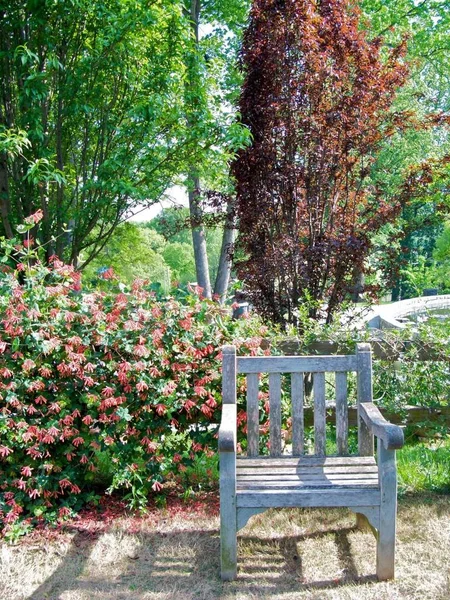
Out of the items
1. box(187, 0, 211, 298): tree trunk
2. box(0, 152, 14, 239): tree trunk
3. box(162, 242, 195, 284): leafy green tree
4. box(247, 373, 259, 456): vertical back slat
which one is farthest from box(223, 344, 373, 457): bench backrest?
box(162, 242, 195, 284): leafy green tree

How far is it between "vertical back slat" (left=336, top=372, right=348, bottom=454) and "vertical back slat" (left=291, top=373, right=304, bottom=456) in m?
0.22

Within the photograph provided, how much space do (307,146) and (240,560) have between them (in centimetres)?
363

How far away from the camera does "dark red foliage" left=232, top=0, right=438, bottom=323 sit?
521cm

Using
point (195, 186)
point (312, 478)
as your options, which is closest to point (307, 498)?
point (312, 478)

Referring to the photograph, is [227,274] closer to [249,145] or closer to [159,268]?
[249,145]

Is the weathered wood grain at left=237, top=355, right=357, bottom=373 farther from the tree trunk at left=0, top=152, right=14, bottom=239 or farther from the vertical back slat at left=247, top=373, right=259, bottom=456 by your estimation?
the tree trunk at left=0, top=152, right=14, bottom=239

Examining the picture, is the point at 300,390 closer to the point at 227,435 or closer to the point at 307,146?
the point at 227,435

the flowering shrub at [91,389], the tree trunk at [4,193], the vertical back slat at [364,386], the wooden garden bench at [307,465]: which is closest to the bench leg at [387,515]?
the wooden garden bench at [307,465]

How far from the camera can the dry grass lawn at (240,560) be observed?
2.79 metres

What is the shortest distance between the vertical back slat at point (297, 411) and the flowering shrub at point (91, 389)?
1.52ft

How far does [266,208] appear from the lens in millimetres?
5422

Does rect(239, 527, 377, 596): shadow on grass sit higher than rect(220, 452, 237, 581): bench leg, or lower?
lower

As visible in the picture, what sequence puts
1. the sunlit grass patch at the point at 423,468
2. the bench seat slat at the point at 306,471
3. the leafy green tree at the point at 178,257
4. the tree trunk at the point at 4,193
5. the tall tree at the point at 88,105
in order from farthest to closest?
the leafy green tree at the point at 178,257, the tree trunk at the point at 4,193, the tall tree at the point at 88,105, the sunlit grass patch at the point at 423,468, the bench seat slat at the point at 306,471

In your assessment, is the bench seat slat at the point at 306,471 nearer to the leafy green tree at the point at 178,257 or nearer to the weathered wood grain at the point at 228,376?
the weathered wood grain at the point at 228,376
